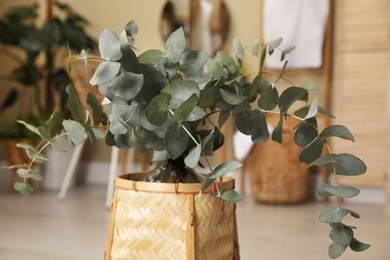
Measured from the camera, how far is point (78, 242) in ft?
6.26

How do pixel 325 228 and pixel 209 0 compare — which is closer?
pixel 325 228

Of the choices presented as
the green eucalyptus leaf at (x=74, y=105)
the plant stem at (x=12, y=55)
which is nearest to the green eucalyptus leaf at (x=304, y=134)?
the green eucalyptus leaf at (x=74, y=105)

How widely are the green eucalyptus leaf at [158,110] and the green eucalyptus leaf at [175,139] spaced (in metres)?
0.02

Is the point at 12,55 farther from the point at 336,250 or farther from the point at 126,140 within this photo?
the point at 336,250

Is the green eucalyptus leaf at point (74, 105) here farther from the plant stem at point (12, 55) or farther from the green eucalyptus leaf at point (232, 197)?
the plant stem at point (12, 55)

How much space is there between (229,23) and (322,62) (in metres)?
0.62

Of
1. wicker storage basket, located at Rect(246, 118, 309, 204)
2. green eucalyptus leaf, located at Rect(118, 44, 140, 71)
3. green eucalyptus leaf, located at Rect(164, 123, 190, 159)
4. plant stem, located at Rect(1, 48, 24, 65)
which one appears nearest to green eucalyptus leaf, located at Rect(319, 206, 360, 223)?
green eucalyptus leaf, located at Rect(164, 123, 190, 159)

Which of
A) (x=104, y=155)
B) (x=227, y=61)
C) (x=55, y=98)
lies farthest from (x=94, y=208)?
(x=227, y=61)

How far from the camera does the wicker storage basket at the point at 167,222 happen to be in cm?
83

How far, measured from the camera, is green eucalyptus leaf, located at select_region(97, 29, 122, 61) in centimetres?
74

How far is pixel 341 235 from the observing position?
79cm

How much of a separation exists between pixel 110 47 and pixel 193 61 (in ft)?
0.50

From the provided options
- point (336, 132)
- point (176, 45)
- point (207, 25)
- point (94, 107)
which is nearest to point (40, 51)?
point (207, 25)

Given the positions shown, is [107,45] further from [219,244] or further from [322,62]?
[322,62]
